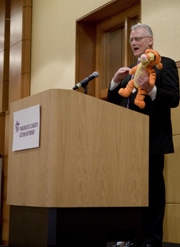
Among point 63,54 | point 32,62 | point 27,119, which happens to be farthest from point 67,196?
point 32,62

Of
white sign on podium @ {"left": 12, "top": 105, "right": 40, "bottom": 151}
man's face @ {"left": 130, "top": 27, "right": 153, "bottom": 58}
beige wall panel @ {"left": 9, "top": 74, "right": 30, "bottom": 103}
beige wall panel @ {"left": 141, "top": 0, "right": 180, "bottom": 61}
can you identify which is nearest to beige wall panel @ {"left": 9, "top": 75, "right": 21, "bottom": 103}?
beige wall panel @ {"left": 9, "top": 74, "right": 30, "bottom": 103}

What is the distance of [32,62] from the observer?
5.96 metres

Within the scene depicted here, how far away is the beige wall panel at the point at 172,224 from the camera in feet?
11.7

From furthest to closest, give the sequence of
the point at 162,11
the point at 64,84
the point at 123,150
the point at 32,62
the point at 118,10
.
Result: the point at 32,62 < the point at 64,84 < the point at 118,10 < the point at 162,11 < the point at 123,150

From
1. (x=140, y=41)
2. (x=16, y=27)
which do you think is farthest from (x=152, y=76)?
(x=16, y=27)

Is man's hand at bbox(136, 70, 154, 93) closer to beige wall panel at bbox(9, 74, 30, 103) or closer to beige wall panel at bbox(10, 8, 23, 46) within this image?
beige wall panel at bbox(9, 74, 30, 103)

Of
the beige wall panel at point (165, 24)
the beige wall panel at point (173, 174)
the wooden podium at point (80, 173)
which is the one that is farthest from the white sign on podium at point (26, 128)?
the beige wall panel at point (165, 24)

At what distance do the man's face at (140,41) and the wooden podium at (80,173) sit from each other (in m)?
0.48

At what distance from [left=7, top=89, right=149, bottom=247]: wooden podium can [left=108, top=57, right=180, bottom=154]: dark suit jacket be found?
15 centimetres

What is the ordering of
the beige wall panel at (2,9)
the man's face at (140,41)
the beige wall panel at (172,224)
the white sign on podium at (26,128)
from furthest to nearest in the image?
the beige wall panel at (2,9)
the beige wall panel at (172,224)
the man's face at (140,41)
the white sign on podium at (26,128)

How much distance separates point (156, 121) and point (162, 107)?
0.27 ft

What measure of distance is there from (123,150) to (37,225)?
548 millimetres

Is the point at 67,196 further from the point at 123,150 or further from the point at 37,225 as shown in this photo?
the point at 123,150

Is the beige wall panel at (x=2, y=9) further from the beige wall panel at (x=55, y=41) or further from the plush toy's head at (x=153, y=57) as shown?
the plush toy's head at (x=153, y=57)
